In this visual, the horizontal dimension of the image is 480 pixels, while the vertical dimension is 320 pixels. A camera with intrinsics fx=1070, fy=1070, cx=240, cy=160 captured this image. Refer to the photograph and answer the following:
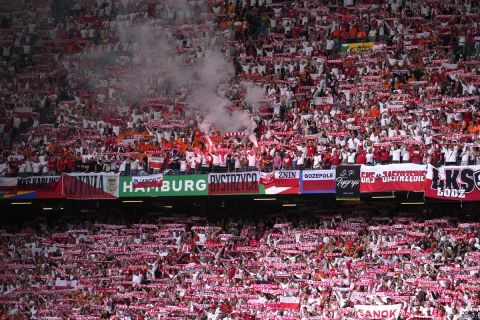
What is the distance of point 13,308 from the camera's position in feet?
108

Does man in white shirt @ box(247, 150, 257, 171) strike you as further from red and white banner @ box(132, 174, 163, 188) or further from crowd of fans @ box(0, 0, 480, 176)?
red and white banner @ box(132, 174, 163, 188)

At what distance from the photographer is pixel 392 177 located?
2817 centimetres

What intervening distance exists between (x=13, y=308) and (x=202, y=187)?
710cm

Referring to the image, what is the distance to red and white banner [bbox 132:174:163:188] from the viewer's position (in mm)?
32062

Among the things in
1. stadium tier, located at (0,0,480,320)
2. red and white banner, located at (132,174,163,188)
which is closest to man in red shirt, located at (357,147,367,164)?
stadium tier, located at (0,0,480,320)

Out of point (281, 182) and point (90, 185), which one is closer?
point (281, 182)

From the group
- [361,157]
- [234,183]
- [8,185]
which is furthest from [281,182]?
[8,185]

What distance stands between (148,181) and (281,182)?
4471 millimetres

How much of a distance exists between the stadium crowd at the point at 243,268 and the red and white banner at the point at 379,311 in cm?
20

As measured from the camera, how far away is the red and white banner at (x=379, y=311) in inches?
1041

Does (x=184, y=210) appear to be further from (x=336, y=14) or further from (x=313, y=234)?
(x=336, y=14)

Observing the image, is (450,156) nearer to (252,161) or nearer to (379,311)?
(379,311)

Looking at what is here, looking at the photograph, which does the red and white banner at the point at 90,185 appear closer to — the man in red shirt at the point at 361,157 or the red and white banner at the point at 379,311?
the man in red shirt at the point at 361,157

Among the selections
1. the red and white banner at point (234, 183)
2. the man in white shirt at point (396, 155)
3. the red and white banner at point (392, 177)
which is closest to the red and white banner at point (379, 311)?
the red and white banner at point (392, 177)
